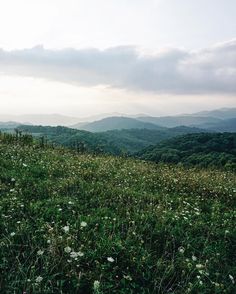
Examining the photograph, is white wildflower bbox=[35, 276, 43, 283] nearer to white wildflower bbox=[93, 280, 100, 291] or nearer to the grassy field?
the grassy field

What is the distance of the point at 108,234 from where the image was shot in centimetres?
753

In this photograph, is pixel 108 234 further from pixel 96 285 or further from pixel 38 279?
pixel 38 279

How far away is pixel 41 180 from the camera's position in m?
11.2

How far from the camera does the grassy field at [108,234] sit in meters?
6.04

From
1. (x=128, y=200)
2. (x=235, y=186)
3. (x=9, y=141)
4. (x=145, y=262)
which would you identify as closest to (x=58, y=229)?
(x=145, y=262)

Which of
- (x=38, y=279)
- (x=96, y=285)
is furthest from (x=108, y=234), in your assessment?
(x=38, y=279)

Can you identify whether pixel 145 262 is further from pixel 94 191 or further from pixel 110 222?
pixel 94 191

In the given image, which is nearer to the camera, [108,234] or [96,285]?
[96,285]

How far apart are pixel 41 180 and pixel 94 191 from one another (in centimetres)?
174

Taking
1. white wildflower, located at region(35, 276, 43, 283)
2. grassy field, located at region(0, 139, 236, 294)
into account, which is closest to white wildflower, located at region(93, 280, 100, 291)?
grassy field, located at region(0, 139, 236, 294)

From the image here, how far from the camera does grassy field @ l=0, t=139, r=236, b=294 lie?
19.8ft

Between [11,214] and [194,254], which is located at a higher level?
[11,214]

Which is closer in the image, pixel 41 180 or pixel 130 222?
pixel 130 222

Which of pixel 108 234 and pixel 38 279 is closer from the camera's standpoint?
pixel 38 279
